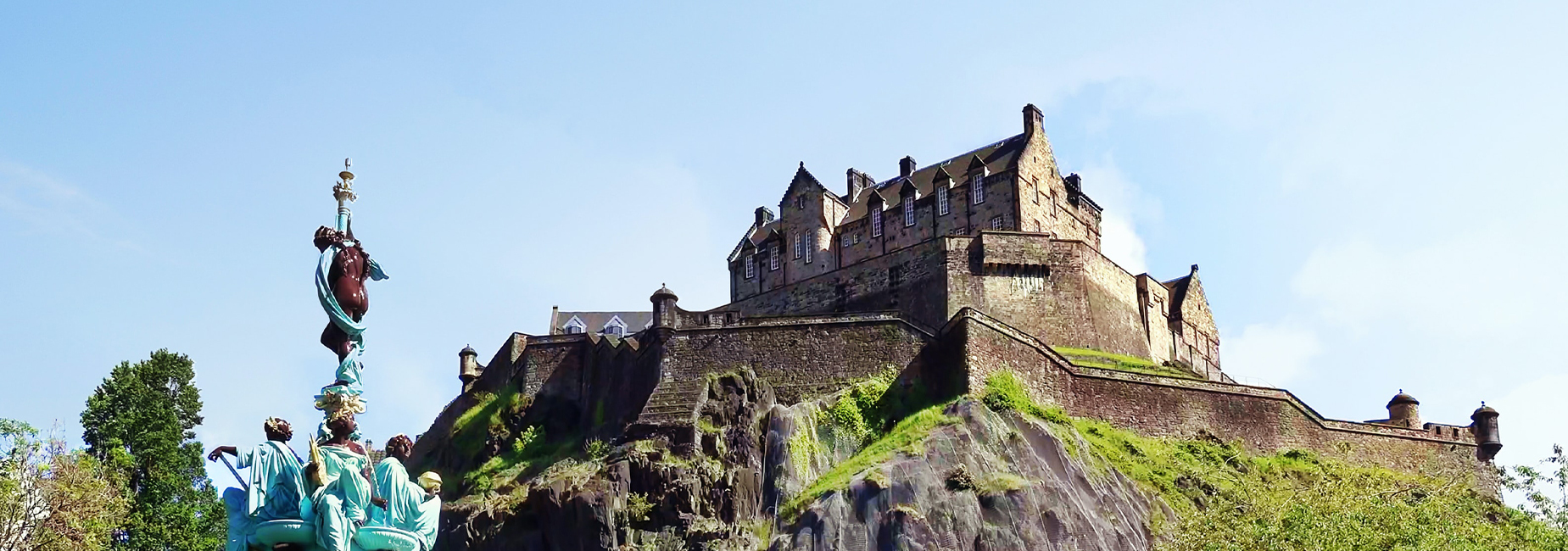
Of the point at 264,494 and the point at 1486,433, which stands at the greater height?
the point at 1486,433

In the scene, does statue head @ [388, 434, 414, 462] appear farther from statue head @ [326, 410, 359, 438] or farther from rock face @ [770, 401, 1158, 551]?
rock face @ [770, 401, 1158, 551]

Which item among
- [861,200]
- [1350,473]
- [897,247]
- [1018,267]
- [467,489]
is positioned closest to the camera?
[1350,473]

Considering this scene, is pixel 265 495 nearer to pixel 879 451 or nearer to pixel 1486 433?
pixel 879 451

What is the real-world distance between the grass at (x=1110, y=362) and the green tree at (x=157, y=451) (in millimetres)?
31301

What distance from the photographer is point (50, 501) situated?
4119 centimetres

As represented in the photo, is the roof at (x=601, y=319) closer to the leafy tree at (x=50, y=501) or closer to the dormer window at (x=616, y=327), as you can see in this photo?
the dormer window at (x=616, y=327)

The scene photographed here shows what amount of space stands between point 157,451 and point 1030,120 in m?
38.6

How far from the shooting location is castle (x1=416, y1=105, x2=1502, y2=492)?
197ft

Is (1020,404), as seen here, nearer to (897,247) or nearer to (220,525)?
(897,247)

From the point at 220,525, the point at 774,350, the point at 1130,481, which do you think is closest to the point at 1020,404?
the point at 1130,481

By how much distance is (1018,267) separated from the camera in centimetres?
6700

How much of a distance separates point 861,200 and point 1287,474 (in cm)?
2432

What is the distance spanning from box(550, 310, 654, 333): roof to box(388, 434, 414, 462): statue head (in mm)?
59458

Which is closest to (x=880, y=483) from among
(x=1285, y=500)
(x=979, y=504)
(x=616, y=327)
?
(x=979, y=504)
